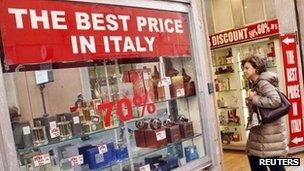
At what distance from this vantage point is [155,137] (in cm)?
316

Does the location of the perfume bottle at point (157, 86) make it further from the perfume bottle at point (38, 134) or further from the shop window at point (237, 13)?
the shop window at point (237, 13)

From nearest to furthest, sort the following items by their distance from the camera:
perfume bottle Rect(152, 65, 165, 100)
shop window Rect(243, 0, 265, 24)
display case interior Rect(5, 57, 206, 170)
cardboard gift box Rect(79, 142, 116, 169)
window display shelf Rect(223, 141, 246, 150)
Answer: display case interior Rect(5, 57, 206, 170) < cardboard gift box Rect(79, 142, 116, 169) < perfume bottle Rect(152, 65, 165, 100) < shop window Rect(243, 0, 265, 24) < window display shelf Rect(223, 141, 246, 150)

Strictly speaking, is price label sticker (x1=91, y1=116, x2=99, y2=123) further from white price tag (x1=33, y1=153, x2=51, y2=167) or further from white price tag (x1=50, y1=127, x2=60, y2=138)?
white price tag (x1=33, y1=153, x2=51, y2=167)

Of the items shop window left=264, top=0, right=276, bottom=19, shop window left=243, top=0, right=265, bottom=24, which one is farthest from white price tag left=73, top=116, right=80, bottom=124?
shop window left=243, top=0, right=265, bottom=24

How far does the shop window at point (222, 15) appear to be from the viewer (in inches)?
274

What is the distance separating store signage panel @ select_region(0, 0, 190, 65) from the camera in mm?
2193

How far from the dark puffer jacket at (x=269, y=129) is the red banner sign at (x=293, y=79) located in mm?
2501

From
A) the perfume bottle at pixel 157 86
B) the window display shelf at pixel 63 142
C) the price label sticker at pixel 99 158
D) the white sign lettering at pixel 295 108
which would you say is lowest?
the white sign lettering at pixel 295 108

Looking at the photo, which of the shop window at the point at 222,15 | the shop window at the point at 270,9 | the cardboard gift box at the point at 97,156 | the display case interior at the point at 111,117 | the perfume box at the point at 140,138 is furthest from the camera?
the shop window at the point at 222,15

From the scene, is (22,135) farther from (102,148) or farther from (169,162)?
(169,162)

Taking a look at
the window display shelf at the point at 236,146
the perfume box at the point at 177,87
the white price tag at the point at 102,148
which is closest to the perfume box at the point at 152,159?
the white price tag at the point at 102,148

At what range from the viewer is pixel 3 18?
2125 mm

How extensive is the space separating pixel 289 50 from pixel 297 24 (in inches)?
19.2

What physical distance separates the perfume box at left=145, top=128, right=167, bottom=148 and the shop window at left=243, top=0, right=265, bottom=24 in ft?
13.3
